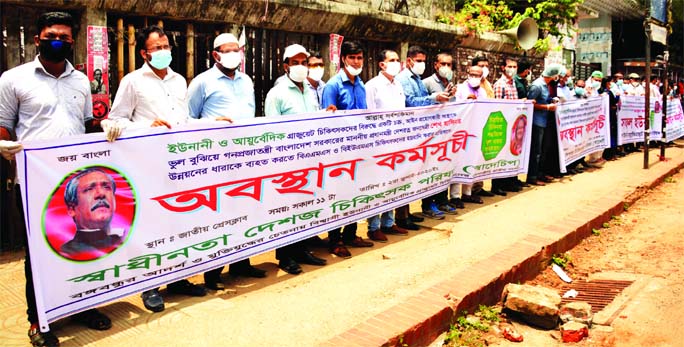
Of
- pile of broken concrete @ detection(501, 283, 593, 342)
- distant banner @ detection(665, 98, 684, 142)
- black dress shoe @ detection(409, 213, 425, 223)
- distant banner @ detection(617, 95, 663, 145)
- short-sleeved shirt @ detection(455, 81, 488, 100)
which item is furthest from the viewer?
distant banner @ detection(665, 98, 684, 142)

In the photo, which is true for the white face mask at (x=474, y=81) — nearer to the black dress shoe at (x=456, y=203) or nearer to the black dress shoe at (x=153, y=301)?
the black dress shoe at (x=456, y=203)

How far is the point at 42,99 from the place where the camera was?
11.3 feet

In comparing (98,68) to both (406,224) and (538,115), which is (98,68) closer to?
(406,224)

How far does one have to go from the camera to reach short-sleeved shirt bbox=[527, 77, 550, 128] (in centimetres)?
873

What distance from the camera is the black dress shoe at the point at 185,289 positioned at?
420cm

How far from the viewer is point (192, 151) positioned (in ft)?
12.8

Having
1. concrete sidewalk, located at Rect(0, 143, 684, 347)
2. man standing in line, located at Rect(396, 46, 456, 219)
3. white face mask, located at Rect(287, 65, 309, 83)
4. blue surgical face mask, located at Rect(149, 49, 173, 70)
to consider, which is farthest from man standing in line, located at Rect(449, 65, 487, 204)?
blue surgical face mask, located at Rect(149, 49, 173, 70)

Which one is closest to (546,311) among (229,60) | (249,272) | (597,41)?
(249,272)

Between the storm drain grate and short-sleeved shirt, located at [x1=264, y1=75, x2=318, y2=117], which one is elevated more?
short-sleeved shirt, located at [x1=264, y1=75, x2=318, y2=117]

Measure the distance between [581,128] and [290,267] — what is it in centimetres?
707

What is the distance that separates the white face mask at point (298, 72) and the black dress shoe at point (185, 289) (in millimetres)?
1842

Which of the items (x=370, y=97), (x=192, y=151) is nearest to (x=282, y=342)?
(x=192, y=151)

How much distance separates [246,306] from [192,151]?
1.07 meters

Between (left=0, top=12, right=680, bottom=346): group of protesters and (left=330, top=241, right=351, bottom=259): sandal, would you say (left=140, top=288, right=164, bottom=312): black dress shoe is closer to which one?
(left=0, top=12, right=680, bottom=346): group of protesters
